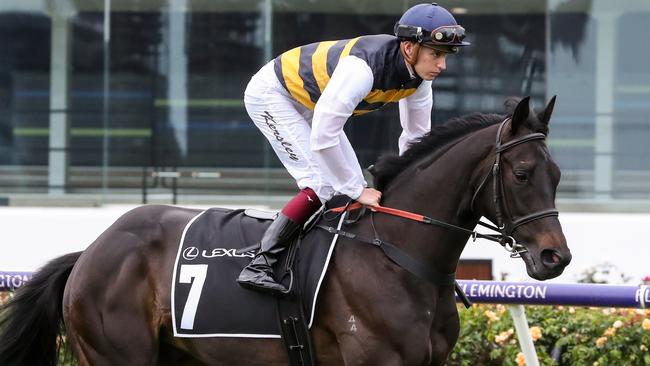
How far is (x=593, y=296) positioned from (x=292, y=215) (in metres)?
1.57

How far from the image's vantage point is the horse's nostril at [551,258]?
3.81 metres

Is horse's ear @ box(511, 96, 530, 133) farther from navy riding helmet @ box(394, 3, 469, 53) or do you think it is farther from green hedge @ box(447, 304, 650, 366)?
green hedge @ box(447, 304, 650, 366)

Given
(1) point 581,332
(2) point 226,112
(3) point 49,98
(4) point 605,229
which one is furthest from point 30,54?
(1) point 581,332

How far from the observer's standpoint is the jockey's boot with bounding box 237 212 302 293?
14.0 ft

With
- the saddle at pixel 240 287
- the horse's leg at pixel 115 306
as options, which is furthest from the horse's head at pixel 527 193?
the horse's leg at pixel 115 306

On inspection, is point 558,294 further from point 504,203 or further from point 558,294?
point 504,203

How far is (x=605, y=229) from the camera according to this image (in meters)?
9.31

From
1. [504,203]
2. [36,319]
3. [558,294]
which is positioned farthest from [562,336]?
[36,319]

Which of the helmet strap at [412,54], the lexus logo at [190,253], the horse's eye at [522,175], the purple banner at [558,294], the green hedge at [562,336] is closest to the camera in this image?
the horse's eye at [522,175]

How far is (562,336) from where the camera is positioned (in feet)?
18.6

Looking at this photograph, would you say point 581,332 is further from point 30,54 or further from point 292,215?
point 30,54

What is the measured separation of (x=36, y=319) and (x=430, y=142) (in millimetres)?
1917

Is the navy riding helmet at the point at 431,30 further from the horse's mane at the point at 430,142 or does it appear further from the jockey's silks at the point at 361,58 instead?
the horse's mane at the point at 430,142

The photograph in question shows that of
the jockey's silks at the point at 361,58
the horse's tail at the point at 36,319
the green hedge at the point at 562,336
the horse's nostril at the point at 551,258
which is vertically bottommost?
the green hedge at the point at 562,336
